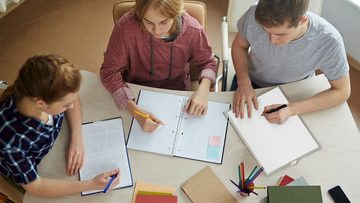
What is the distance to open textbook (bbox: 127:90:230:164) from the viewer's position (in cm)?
138

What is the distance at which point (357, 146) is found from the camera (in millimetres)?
1388

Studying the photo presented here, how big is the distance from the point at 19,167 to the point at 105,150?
29cm

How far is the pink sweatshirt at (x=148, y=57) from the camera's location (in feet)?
5.00

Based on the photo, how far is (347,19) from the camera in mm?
2418

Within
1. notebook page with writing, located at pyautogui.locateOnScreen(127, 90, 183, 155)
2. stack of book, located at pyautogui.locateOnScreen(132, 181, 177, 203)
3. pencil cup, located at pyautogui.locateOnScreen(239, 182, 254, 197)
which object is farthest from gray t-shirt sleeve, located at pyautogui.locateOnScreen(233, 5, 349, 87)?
stack of book, located at pyautogui.locateOnScreen(132, 181, 177, 203)

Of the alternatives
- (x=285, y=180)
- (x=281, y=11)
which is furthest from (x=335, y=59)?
(x=285, y=180)

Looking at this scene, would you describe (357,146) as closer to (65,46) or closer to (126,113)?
(126,113)

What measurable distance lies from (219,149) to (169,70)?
0.49m

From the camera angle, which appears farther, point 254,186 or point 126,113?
point 126,113

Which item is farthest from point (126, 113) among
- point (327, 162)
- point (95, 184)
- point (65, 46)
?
point (65, 46)

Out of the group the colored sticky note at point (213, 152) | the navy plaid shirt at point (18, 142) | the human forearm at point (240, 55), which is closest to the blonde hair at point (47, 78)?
the navy plaid shirt at point (18, 142)

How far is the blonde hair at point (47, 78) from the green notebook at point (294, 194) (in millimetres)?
701

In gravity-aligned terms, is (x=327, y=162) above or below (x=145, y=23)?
below

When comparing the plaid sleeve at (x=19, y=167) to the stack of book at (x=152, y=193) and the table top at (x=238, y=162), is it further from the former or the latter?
the stack of book at (x=152, y=193)
